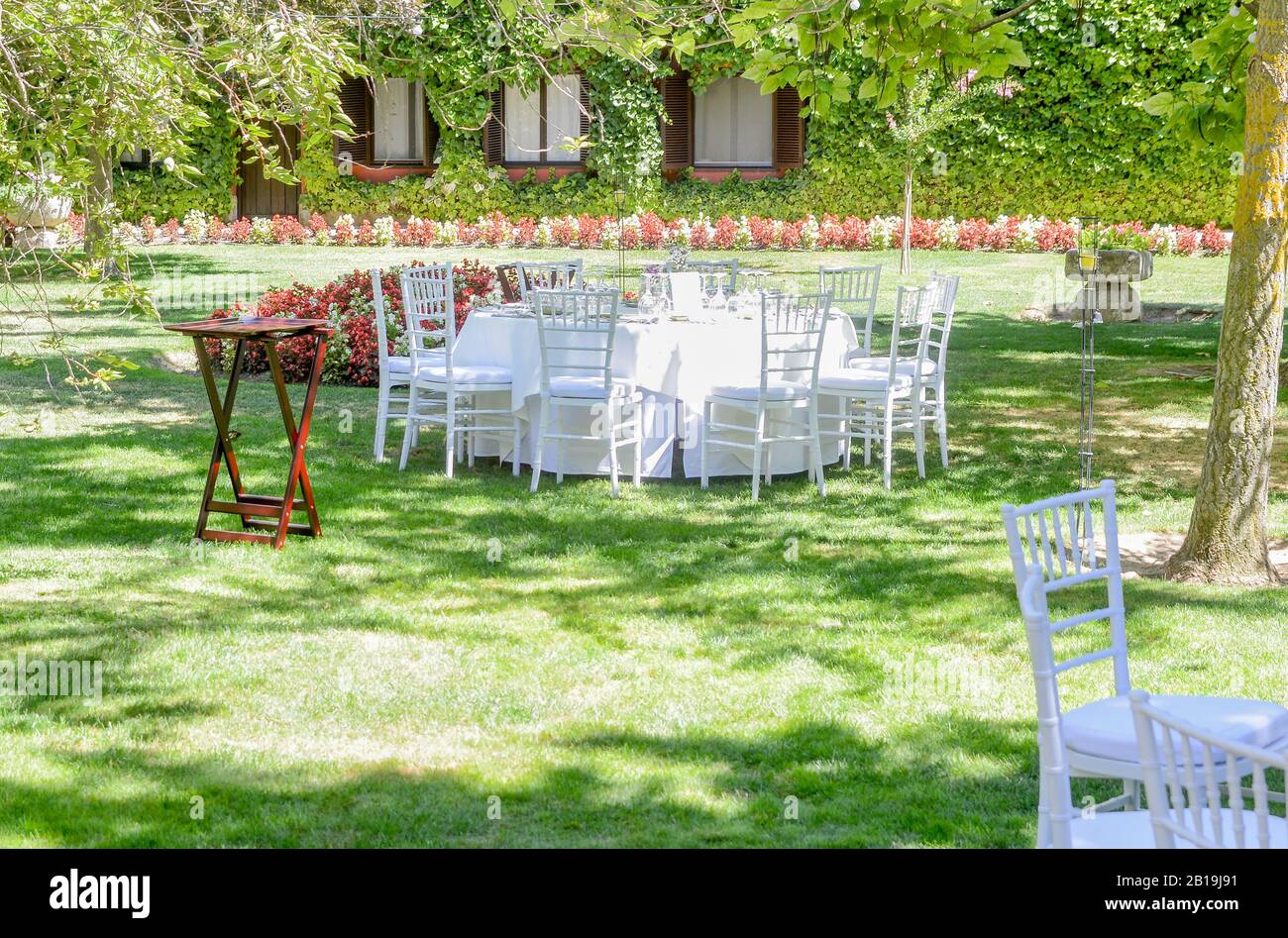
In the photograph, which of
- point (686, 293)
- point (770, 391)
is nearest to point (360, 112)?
point (686, 293)

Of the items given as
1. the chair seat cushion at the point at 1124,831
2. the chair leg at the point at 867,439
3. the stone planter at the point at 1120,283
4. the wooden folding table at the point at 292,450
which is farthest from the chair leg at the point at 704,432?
the stone planter at the point at 1120,283

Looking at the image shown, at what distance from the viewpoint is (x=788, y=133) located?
2244 centimetres

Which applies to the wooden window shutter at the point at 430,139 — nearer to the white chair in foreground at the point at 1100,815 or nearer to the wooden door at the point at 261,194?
the wooden door at the point at 261,194

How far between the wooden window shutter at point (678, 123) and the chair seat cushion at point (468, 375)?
15.0 meters

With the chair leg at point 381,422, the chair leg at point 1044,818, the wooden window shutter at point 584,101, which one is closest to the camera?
the chair leg at point 1044,818

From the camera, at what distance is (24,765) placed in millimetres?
4074

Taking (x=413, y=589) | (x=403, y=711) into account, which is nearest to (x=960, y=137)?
(x=413, y=589)

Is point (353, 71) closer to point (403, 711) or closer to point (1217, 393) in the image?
point (403, 711)

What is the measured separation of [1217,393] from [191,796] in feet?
14.5

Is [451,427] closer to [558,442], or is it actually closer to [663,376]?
[558,442]

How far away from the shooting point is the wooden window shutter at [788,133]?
22.3 metres

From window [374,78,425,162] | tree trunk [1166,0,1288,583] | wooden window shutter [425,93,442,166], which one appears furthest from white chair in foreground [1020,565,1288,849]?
window [374,78,425,162]

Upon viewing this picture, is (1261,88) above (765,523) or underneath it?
above
